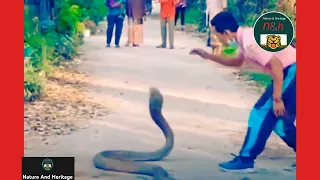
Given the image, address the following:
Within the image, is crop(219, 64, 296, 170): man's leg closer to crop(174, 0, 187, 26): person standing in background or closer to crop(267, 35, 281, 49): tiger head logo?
crop(267, 35, 281, 49): tiger head logo

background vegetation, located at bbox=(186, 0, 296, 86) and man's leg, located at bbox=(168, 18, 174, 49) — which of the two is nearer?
background vegetation, located at bbox=(186, 0, 296, 86)

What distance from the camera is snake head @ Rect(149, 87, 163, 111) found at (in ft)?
12.1

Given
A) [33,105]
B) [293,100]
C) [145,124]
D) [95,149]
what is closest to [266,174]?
[293,100]

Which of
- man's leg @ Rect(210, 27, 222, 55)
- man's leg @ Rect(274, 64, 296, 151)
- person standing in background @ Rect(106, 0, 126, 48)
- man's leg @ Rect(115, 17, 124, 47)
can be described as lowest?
man's leg @ Rect(274, 64, 296, 151)

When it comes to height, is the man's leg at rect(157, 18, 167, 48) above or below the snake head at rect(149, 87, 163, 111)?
above

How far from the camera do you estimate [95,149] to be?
3654 millimetres

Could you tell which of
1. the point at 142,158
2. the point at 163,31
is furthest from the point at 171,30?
the point at 142,158

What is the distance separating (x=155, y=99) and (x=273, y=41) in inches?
28.7

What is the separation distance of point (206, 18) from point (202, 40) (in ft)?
0.41

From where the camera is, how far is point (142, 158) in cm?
367

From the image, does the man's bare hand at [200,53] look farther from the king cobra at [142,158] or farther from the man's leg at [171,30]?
the king cobra at [142,158]

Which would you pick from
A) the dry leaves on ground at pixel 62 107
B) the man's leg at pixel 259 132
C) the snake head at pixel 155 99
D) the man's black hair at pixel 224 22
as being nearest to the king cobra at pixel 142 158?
the snake head at pixel 155 99

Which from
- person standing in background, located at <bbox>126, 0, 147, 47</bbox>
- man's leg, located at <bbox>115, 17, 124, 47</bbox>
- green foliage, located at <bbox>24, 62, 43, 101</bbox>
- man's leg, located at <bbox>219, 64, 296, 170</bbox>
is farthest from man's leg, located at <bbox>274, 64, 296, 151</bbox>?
green foliage, located at <bbox>24, 62, 43, 101</bbox>

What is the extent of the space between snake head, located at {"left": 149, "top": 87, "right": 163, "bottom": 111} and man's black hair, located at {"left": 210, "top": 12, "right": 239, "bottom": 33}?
1.61 ft
